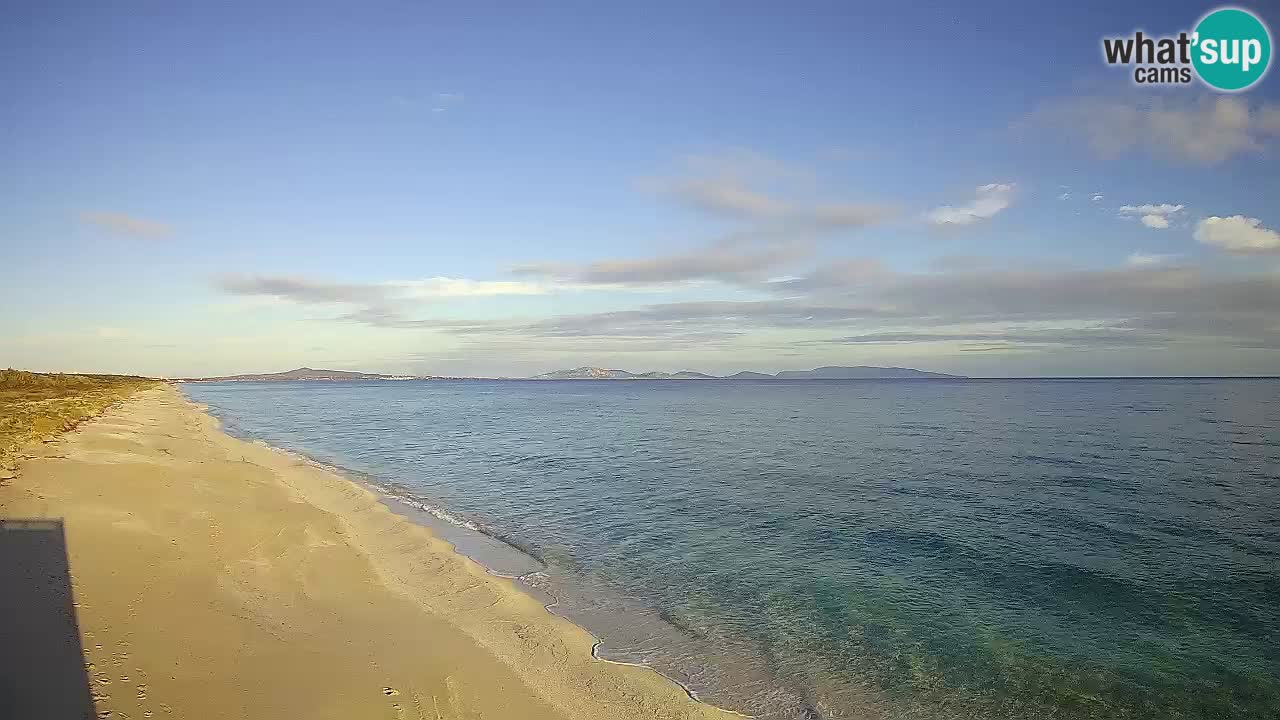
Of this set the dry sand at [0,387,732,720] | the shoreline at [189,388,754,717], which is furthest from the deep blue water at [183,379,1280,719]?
the dry sand at [0,387,732,720]

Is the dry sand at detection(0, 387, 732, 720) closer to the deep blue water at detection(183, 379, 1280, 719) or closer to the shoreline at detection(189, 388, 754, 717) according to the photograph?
the shoreline at detection(189, 388, 754, 717)

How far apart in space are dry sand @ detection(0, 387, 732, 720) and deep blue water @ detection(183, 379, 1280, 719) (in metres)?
1.54

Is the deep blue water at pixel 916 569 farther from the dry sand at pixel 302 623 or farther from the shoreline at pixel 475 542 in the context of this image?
the dry sand at pixel 302 623

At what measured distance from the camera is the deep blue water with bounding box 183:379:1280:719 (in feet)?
32.1

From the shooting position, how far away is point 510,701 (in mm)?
8484

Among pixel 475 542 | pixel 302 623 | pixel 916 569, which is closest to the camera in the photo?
pixel 302 623

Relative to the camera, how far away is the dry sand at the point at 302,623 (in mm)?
8062

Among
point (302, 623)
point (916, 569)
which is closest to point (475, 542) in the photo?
point (302, 623)

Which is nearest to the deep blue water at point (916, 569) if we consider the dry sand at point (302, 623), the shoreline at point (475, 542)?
the shoreline at point (475, 542)

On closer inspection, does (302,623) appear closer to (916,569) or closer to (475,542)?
(475,542)

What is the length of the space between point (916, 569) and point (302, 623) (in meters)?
13.4

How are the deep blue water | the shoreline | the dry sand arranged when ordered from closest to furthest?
the dry sand
the deep blue water
the shoreline

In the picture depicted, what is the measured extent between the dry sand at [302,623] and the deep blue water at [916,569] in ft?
5.06

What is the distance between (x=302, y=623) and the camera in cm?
1052
